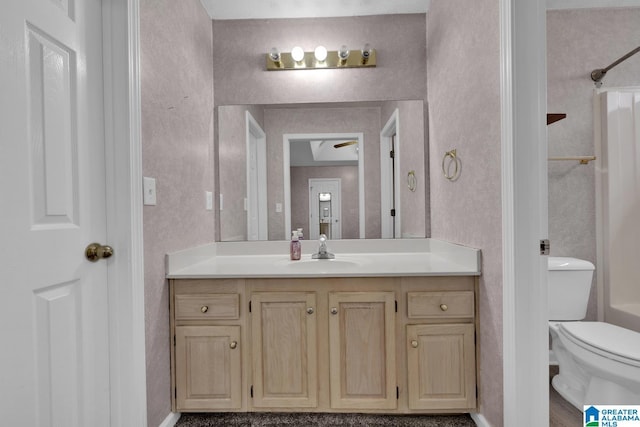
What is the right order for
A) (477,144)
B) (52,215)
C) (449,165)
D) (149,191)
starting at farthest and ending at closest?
(449,165), (477,144), (149,191), (52,215)

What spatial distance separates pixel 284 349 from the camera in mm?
1568

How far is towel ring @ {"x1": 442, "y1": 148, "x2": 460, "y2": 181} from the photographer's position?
5.70 ft

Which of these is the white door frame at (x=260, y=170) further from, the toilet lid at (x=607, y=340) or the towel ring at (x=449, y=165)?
the toilet lid at (x=607, y=340)

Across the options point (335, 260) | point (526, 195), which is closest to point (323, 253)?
point (335, 260)

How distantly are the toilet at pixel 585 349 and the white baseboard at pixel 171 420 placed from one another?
6.54 ft

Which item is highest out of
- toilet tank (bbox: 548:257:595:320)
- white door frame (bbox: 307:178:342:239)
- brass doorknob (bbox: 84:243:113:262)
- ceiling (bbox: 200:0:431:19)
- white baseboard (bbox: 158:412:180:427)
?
ceiling (bbox: 200:0:431:19)

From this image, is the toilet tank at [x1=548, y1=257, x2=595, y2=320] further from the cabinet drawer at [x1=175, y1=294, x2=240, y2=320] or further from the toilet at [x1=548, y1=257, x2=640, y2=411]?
the cabinet drawer at [x1=175, y1=294, x2=240, y2=320]

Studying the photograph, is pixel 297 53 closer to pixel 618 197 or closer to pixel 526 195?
pixel 526 195

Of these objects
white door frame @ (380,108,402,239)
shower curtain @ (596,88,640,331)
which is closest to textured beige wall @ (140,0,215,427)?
white door frame @ (380,108,402,239)

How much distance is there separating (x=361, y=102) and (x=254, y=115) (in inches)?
28.5

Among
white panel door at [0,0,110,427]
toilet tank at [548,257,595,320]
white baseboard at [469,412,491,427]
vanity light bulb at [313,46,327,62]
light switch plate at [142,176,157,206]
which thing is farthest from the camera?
vanity light bulb at [313,46,327,62]

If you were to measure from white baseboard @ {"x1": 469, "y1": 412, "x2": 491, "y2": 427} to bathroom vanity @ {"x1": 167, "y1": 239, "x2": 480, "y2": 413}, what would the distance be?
0.17ft

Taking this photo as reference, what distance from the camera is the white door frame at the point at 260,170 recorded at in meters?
2.18

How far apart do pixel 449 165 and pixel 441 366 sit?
41.3 inches
